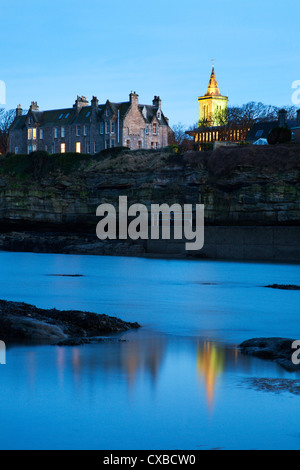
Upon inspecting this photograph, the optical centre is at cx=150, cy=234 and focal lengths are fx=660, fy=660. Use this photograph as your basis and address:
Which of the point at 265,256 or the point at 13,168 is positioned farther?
the point at 13,168

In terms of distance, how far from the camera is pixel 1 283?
28922 millimetres

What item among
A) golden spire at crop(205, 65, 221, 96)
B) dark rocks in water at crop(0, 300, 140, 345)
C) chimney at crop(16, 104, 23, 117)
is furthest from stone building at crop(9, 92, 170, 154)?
golden spire at crop(205, 65, 221, 96)

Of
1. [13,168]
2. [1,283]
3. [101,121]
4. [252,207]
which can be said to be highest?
[101,121]

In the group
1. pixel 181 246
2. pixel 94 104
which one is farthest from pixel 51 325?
pixel 94 104

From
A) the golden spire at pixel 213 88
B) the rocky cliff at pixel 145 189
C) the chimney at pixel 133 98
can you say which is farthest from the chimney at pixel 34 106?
the golden spire at pixel 213 88

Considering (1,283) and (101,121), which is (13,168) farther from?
(1,283)

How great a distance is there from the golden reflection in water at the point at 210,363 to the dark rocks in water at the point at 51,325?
1.98 m

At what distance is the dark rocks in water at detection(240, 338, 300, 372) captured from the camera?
395 inches

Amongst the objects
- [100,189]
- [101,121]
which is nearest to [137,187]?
[100,189]

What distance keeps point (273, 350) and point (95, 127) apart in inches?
3174

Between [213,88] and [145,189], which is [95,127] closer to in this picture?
[145,189]

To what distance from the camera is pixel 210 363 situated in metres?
10.3

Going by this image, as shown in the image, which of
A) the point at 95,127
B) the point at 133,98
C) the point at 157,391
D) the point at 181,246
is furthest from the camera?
the point at 95,127

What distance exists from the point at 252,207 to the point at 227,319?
37.9 m
